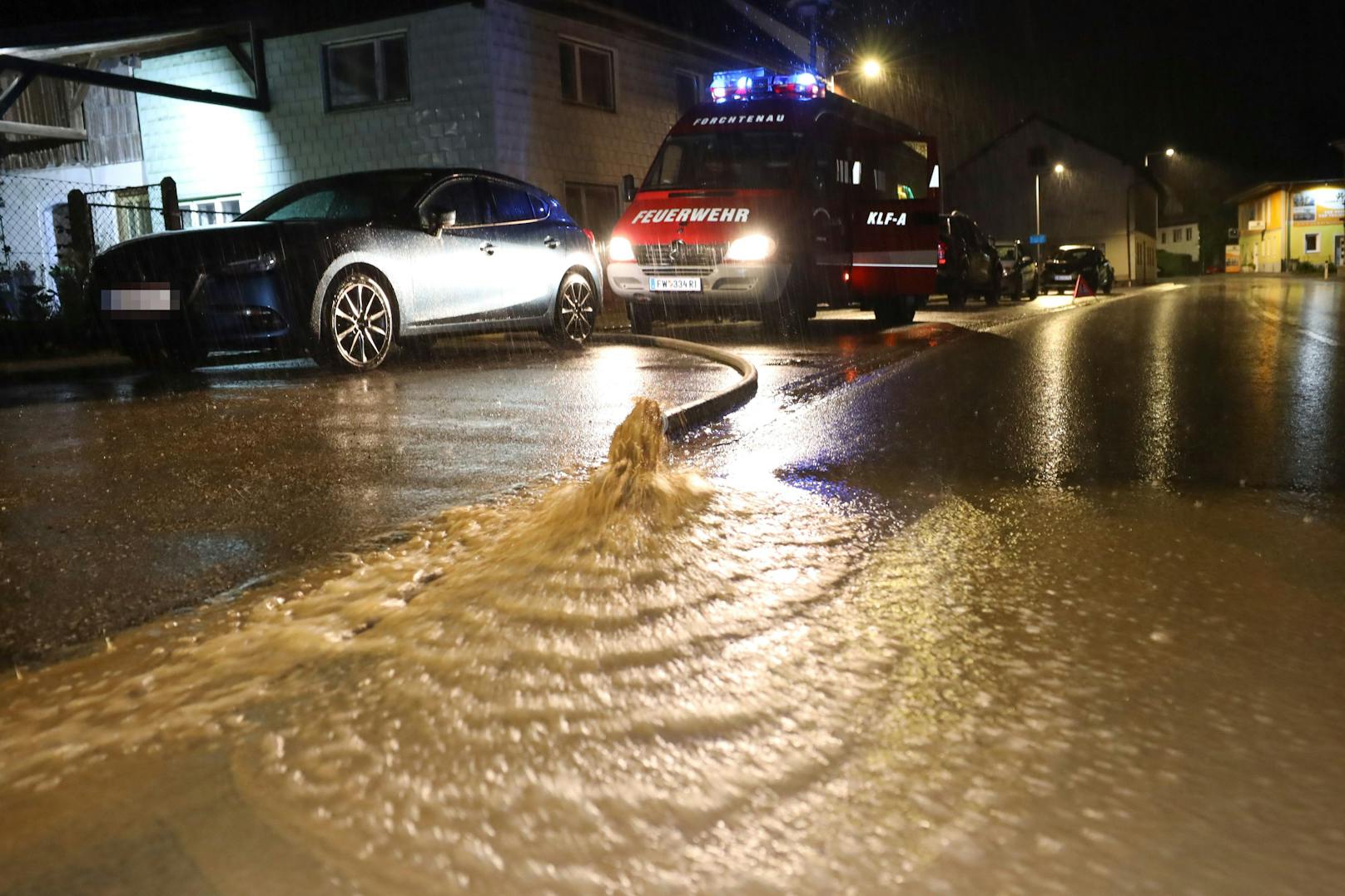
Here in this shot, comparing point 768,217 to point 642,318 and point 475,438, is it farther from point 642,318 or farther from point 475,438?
point 475,438

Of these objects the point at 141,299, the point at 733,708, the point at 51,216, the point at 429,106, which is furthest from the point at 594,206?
the point at 733,708

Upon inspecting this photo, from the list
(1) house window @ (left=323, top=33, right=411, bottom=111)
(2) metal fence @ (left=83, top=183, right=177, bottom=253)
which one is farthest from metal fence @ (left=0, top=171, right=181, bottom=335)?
(1) house window @ (left=323, top=33, right=411, bottom=111)

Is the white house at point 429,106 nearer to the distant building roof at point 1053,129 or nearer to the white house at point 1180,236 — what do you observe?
the distant building roof at point 1053,129

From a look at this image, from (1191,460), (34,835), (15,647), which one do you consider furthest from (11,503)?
(1191,460)

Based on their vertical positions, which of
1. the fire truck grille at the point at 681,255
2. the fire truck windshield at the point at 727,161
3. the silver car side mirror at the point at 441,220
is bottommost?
the fire truck grille at the point at 681,255

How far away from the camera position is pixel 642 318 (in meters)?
14.3

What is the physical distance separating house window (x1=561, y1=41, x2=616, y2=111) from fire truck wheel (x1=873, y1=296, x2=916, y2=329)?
26.9ft

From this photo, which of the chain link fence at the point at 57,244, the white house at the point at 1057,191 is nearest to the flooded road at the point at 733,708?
the chain link fence at the point at 57,244

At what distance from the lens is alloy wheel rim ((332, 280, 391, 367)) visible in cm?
967

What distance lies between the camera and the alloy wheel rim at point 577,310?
490 inches

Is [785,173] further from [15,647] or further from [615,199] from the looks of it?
[15,647]

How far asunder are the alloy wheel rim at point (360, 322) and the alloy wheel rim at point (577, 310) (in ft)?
8.72

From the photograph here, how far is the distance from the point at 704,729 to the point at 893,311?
14.8m

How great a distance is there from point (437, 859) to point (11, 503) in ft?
12.8
